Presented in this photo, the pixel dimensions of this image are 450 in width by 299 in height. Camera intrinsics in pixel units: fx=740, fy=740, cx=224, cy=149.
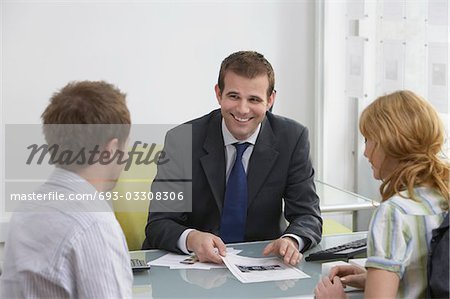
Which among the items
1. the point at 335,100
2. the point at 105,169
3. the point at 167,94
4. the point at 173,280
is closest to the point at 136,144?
the point at 167,94

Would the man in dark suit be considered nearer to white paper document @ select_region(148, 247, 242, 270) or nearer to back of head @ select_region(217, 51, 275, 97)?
back of head @ select_region(217, 51, 275, 97)

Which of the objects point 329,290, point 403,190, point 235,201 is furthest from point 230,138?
point 403,190

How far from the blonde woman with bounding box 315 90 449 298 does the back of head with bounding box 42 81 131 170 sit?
0.62 m

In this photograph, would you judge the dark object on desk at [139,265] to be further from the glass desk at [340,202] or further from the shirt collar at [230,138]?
the glass desk at [340,202]

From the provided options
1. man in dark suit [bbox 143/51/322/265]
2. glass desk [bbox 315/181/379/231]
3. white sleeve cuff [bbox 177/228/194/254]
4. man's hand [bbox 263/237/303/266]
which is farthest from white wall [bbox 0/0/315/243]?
man's hand [bbox 263/237/303/266]

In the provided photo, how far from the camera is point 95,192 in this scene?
5.06 ft

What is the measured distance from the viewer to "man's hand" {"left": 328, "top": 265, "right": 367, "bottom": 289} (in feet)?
6.41

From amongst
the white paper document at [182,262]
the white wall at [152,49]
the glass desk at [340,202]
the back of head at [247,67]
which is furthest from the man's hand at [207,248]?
the white wall at [152,49]

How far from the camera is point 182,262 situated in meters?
2.27

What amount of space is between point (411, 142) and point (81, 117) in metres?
0.75

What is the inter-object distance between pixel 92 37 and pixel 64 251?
2.28 m

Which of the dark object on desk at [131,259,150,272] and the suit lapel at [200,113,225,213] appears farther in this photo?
the suit lapel at [200,113,225,213]

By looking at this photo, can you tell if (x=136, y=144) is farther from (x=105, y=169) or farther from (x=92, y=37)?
(x=105, y=169)

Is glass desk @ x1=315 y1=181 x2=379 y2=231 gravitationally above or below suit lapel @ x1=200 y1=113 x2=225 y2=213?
below
